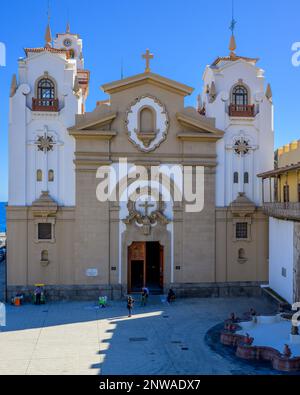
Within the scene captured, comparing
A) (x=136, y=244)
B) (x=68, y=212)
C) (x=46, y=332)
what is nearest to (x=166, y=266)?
(x=136, y=244)

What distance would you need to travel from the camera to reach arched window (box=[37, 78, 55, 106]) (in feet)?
112

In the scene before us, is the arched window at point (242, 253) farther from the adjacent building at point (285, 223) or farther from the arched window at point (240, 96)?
the arched window at point (240, 96)

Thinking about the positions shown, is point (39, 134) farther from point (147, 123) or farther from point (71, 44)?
point (71, 44)

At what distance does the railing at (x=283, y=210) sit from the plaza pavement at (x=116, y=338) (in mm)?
6391

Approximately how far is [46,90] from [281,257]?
2063 centimetres

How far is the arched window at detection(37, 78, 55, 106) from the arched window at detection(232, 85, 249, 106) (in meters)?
13.8

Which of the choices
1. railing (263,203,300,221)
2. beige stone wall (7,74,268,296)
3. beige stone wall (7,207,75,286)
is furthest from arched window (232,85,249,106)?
beige stone wall (7,207,75,286)

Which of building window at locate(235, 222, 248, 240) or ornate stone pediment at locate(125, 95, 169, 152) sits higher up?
ornate stone pediment at locate(125, 95, 169, 152)

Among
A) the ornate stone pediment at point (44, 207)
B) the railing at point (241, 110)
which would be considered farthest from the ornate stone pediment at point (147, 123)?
the ornate stone pediment at point (44, 207)

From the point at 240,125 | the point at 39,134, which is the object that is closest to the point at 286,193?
the point at 240,125

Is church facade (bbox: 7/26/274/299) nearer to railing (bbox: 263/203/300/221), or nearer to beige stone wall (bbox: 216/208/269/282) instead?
beige stone wall (bbox: 216/208/269/282)

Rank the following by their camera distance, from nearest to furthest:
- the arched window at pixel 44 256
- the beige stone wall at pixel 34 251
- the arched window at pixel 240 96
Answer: the beige stone wall at pixel 34 251, the arched window at pixel 44 256, the arched window at pixel 240 96

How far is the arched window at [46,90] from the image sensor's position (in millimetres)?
34250
